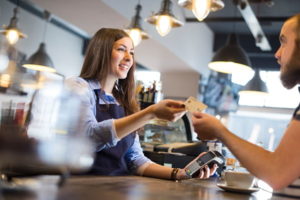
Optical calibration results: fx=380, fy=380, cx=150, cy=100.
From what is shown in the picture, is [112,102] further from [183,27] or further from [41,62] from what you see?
[183,27]

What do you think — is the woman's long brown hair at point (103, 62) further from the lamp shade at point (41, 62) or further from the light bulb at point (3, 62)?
the lamp shade at point (41, 62)

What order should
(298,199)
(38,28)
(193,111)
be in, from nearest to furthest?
(298,199), (193,111), (38,28)

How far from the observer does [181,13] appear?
258 inches

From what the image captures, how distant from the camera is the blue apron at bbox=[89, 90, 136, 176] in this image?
5.84 ft

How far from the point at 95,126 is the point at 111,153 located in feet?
0.75

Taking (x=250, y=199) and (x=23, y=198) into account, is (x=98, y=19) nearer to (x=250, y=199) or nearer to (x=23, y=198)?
(x=250, y=199)

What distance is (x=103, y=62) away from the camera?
76.2 inches

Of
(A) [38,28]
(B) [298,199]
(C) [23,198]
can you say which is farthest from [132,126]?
(A) [38,28]

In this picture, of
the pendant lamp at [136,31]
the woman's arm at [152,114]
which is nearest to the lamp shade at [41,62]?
the pendant lamp at [136,31]

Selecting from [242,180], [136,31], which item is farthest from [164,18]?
[242,180]

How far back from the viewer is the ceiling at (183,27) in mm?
4588

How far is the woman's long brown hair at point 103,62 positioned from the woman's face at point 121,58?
2 centimetres

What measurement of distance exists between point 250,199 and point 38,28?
6.81 m

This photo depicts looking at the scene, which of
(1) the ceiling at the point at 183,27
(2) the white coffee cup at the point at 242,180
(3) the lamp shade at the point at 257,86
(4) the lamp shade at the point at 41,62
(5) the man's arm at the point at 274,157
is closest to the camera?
(5) the man's arm at the point at 274,157
